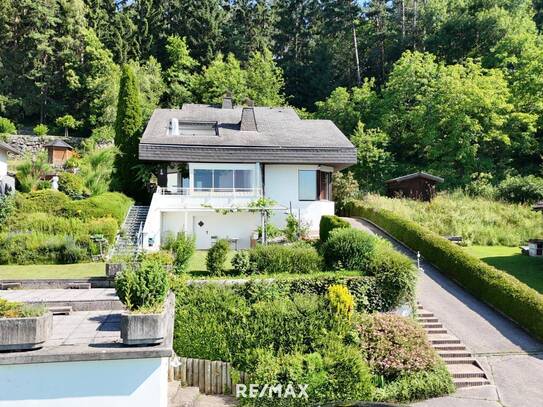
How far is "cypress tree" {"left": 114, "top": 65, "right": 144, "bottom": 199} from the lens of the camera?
27.5m

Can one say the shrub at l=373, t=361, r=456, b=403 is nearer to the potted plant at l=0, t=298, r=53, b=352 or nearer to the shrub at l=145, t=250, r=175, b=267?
the shrub at l=145, t=250, r=175, b=267

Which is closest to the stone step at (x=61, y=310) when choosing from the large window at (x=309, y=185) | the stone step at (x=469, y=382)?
the stone step at (x=469, y=382)

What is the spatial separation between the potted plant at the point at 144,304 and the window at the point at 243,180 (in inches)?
634

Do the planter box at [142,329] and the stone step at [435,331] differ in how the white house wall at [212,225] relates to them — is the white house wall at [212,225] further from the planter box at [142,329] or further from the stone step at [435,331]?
the planter box at [142,329]

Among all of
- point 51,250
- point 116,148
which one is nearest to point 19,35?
point 116,148

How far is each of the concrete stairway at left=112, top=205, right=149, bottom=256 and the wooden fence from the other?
6403 mm

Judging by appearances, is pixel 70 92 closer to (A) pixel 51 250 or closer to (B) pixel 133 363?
(A) pixel 51 250

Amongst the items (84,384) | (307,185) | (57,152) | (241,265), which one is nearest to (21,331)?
(84,384)

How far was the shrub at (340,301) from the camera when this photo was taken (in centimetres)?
1228

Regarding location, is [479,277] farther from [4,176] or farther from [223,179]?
[4,176]

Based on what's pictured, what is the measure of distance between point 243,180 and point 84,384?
1815 centimetres

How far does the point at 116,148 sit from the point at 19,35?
30101 mm

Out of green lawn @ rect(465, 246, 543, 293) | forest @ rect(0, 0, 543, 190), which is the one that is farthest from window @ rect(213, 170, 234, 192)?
green lawn @ rect(465, 246, 543, 293)

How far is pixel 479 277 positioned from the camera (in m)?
16.8
